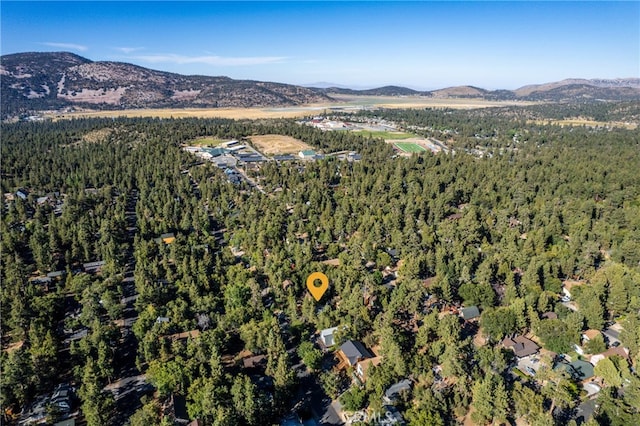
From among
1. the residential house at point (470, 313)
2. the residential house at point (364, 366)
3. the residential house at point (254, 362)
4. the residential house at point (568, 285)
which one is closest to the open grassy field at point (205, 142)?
the residential house at point (254, 362)

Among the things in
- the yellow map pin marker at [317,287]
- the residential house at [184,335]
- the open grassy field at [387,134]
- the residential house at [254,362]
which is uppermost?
the open grassy field at [387,134]

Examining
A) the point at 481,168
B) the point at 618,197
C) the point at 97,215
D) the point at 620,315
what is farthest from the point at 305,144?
the point at 620,315

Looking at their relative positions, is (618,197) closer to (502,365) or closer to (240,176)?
(502,365)

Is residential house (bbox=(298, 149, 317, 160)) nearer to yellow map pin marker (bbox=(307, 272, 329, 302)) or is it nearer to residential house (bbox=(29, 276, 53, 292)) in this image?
yellow map pin marker (bbox=(307, 272, 329, 302))

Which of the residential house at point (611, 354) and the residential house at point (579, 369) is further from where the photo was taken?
the residential house at point (611, 354)

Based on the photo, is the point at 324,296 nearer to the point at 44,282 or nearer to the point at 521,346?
the point at 521,346

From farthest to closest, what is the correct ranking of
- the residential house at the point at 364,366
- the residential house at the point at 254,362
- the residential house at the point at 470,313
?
the residential house at the point at 470,313, the residential house at the point at 254,362, the residential house at the point at 364,366

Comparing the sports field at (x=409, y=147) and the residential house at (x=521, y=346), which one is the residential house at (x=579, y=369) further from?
the sports field at (x=409, y=147)
